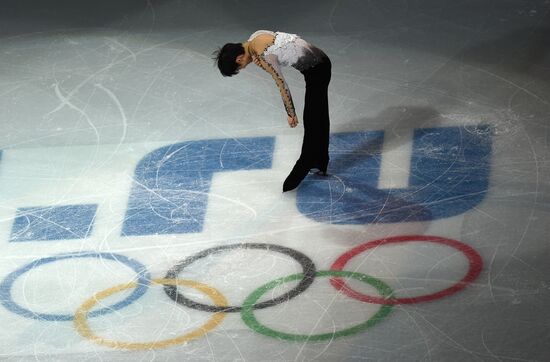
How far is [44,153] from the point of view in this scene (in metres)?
8.00

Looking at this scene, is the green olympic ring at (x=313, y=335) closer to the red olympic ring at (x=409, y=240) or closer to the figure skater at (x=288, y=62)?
the red olympic ring at (x=409, y=240)

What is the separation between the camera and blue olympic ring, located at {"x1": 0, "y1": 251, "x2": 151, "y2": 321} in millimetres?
6371

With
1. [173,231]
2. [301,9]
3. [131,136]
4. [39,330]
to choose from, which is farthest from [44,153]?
[301,9]

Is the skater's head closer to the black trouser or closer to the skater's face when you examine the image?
the skater's face

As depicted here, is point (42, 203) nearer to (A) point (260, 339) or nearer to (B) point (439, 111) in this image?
(A) point (260, 339)

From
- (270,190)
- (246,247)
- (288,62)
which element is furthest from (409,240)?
(288,62)

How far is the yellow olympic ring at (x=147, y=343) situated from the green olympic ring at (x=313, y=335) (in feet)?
0.52

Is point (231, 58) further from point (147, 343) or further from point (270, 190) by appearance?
point (147, 343)

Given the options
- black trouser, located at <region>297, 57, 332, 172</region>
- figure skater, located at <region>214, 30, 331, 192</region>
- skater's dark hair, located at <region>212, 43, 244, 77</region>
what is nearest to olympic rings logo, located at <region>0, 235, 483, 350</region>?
black trouser, located at <region>297, 57, 332, 172</region>

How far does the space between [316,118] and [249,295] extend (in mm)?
1346

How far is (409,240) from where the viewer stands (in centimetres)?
655

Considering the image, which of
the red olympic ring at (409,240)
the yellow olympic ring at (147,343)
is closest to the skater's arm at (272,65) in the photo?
the red olympic ring at (409,240)

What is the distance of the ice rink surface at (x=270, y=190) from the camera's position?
236 inches

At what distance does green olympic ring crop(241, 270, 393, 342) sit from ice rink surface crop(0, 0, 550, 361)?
1 centimetres
